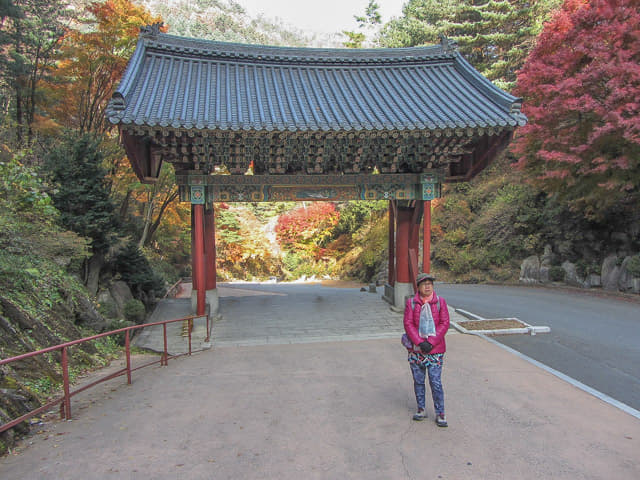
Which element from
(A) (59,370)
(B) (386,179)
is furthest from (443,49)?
(A) (59,370)

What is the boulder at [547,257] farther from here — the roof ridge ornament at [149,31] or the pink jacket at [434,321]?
the roof ridge ornament at [149,31]

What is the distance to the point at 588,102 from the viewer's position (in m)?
10.6

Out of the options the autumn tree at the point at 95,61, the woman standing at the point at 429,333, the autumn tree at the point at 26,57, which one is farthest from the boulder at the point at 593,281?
the autumn tree at the point at 26,57

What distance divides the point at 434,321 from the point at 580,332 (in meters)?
6.11

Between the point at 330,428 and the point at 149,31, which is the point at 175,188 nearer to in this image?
the point at 149,31

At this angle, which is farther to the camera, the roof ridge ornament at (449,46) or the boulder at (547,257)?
the boulder at (547,257)

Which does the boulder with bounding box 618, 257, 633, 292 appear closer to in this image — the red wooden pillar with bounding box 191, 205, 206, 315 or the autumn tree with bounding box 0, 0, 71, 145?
the red wooden pillar with bounding box 191, 205, 206, 315

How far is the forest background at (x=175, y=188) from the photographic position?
7898 mm

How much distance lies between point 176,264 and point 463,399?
72.4 ft

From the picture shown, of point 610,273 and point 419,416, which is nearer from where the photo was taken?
point 419,416

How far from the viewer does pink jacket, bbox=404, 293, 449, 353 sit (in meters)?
4.11

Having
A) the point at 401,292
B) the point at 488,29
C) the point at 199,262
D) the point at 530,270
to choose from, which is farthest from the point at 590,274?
the point at 488,29

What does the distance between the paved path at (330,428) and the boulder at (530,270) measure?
10.9 metres

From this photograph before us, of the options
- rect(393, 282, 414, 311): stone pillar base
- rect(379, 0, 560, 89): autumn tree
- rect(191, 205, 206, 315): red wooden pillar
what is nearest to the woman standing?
rect(191, 205, 206, 315): red wooden pillar
